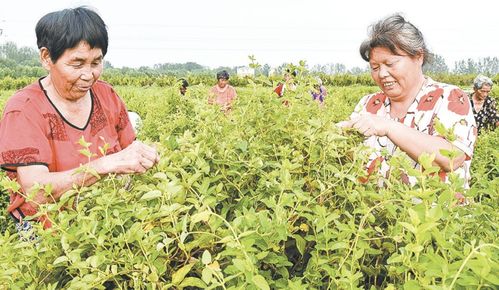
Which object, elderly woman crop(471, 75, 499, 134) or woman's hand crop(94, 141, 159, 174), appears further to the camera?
elderly woman crop(471, 75, 499, 134)

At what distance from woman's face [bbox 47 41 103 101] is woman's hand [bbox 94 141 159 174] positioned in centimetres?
66

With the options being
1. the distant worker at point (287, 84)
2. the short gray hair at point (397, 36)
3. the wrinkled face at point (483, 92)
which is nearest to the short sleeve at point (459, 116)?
the short gray hair at point (397, 36)

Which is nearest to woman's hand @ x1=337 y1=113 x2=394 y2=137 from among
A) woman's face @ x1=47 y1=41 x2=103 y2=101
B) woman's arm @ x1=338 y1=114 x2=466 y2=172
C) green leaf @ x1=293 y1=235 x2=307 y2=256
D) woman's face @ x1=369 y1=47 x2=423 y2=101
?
woman's arm @ x1=338 y1=114 x2=466 y2=172

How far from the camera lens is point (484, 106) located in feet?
24.9

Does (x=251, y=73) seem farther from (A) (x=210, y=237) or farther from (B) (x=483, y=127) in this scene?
(B) (x=483, y=127)

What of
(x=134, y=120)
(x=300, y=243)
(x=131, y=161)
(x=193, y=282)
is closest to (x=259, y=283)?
(x=193, y=282)

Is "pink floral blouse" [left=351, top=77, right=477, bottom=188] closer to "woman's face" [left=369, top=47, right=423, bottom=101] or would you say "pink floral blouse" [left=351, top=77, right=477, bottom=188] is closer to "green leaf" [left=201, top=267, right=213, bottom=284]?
"woman's face" [left=369, top=47, right=423, bottom=101]

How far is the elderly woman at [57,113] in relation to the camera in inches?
80.0

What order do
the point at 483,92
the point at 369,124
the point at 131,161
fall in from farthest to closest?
1. the point at 483,92
2. the point at 369,124
3. the point at 131,161

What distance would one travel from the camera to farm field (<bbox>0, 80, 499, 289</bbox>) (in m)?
1.01

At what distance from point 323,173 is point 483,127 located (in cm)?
657

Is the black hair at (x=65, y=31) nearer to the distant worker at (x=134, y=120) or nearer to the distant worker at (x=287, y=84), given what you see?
the distant worker at (x=287, y=84)

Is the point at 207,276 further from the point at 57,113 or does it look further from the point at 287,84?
the point at 57,113

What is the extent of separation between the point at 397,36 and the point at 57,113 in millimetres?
1631
